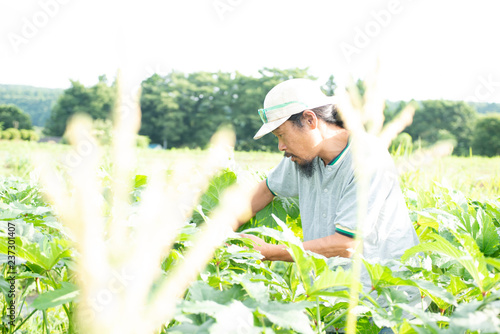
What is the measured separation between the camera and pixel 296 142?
204cm

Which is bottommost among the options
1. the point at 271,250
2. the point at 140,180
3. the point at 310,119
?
the point at 271,250

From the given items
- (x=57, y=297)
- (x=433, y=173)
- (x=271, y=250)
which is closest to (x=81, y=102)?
(x=433, y=173)

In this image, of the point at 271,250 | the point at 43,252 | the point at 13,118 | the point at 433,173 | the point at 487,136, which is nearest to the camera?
the point at 43,252

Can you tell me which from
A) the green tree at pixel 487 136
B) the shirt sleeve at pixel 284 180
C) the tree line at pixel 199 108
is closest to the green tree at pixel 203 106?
the tree line at pixel 199 108

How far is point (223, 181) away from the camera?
6.25 feet

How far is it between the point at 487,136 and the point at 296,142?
63.5 metres

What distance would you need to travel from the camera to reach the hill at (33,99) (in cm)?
7094

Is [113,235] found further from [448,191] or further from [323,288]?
[448,191]

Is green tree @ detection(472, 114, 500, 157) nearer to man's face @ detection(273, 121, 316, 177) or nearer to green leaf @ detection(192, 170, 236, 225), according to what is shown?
man's face @ detection(273, 121, 316, 177)

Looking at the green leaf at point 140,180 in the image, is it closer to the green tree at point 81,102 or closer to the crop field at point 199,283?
the crop field at point 199,283

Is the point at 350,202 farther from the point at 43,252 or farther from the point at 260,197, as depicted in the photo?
the point at 43,252

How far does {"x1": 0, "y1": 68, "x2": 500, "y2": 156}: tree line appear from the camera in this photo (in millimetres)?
53750

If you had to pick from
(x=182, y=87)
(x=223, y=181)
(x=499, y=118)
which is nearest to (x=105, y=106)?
(x=182, y=87)

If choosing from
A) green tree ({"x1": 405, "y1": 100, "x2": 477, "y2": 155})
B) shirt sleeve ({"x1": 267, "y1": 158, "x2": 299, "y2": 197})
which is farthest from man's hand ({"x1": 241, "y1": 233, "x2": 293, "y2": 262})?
green tree ({"x1": 405, "y1": 100, "x2": 477, "y2": 155})
